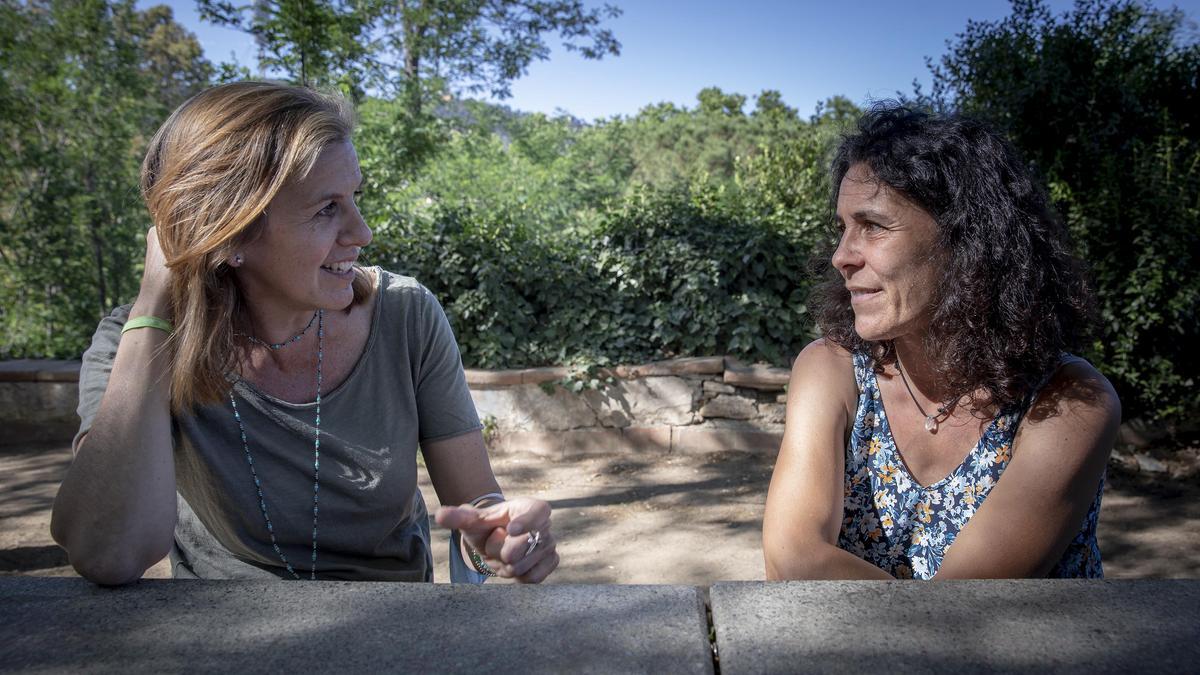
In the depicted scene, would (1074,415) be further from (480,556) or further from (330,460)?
(330,460)

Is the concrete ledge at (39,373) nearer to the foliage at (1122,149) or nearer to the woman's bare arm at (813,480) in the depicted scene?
the woman's bare arm at (813,480)

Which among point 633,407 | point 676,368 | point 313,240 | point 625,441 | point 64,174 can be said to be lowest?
point 625,441

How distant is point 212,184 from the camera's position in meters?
1.45

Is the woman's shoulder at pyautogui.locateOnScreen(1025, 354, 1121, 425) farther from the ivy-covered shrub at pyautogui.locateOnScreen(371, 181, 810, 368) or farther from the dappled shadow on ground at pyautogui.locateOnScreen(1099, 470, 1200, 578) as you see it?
the ivy-covered shrub at pyautogui.locateOnScreen(371, 181, 810, 368)

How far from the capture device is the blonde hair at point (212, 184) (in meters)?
1.45

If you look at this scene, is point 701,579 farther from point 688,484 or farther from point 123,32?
point 123,32

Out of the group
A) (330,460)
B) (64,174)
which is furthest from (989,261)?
(64,174)

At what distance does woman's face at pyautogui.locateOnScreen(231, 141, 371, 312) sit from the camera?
5.00ft

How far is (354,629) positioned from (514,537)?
0.58m

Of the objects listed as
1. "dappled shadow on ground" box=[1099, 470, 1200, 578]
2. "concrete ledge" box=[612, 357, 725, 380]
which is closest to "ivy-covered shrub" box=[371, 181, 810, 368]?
"concrete ledge" box=[612, 357, 725, 380]

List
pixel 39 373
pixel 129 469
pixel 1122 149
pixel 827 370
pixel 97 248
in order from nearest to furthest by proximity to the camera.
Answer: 1. pixel 129 469
2. pixel 827 370
3. pixel 1122 149
4. pixel 39 373
5. pixel 97 248

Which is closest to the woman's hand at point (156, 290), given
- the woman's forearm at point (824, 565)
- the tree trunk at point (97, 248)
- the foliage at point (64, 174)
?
the woman's forearm at point (824, 565)

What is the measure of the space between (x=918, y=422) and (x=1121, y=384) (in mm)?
3710

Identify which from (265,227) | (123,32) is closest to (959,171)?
(265,227)
